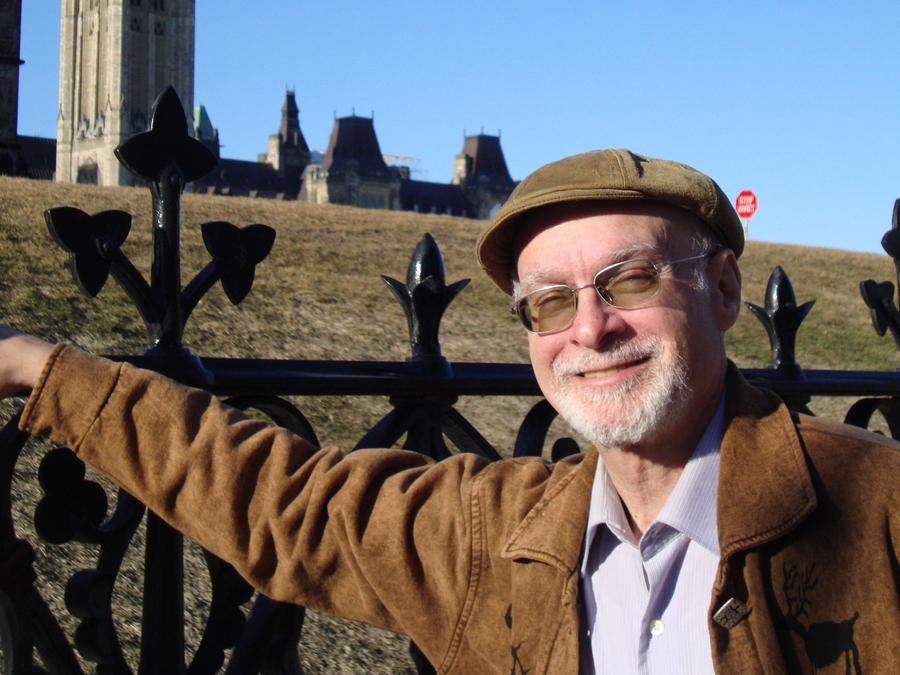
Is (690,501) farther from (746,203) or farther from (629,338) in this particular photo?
(746,203)

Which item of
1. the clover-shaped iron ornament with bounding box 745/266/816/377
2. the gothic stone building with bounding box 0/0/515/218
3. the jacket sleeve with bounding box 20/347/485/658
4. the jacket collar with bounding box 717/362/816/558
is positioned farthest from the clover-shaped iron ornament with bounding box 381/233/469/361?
the gothic stone building with bounding box 0/0/515/218

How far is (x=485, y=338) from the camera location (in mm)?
15539

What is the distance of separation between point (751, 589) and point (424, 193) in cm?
12017

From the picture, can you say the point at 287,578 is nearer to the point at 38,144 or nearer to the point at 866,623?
the point at 866,623

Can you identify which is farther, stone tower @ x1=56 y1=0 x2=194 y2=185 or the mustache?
stone tower @ x1=56 y1=0 x2=194 y2=185

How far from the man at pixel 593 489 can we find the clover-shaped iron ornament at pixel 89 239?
150mm

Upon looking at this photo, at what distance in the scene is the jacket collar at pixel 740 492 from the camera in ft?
6.10

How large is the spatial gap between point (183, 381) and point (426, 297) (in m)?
0.65

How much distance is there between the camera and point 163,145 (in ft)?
7.30

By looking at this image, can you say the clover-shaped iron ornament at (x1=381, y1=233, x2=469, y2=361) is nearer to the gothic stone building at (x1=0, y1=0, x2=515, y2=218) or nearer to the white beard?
the white beard

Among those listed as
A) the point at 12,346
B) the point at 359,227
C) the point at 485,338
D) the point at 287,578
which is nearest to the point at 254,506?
the point at 287,578

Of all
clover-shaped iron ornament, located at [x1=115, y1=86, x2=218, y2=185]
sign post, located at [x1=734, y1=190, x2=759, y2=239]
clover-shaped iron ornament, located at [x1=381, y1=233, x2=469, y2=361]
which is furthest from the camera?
sign post, located at [x1=734, y1=190, x2=759, y2=239]

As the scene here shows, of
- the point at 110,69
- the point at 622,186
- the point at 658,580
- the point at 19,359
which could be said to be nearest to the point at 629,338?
the point at 622,186

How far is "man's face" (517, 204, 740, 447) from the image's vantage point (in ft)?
6.42
